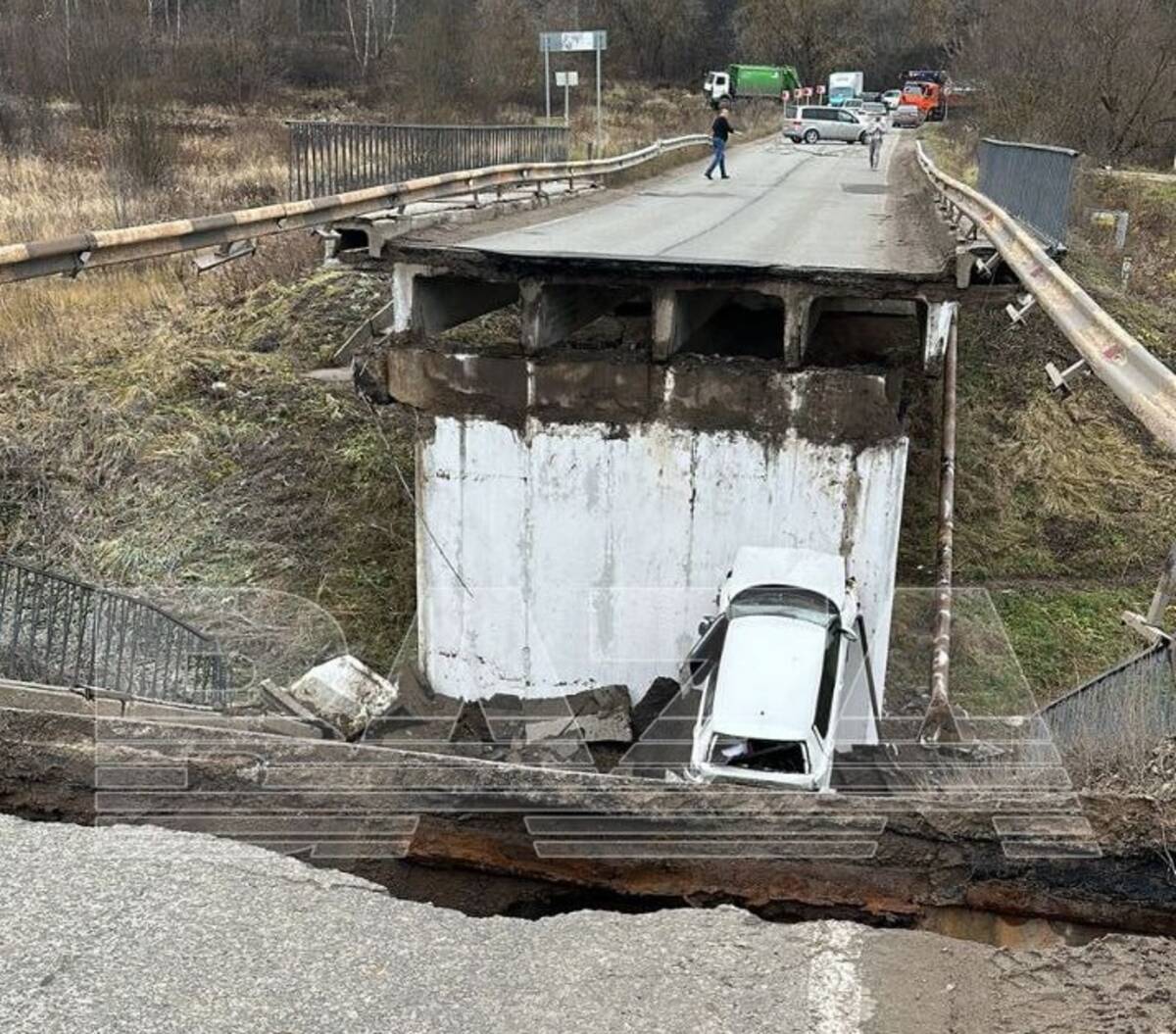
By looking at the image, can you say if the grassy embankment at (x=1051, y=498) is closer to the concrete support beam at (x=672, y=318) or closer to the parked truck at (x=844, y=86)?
the concrete support beam at (x=672, y=318)

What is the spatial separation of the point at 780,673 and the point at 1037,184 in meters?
6.66

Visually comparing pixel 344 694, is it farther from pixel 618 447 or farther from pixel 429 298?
pixel 429 298

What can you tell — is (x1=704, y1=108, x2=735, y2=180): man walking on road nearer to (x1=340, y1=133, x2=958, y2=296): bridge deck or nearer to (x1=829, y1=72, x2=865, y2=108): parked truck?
(x1=340, y1=133, x2=958, y2=296): bridge deck

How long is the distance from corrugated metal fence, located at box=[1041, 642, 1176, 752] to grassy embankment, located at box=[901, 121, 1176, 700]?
424 cm

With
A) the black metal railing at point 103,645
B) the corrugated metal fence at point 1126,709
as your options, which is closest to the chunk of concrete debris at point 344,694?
the black metal railing at point 103,645

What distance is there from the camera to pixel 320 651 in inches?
Answer: 405

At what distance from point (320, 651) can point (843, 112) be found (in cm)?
3963

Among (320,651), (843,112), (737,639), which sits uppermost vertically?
(843,112)

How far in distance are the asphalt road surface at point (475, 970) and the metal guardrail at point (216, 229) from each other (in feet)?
13.7

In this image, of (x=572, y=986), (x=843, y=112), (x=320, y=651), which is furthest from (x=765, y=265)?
(x=843, y=112)

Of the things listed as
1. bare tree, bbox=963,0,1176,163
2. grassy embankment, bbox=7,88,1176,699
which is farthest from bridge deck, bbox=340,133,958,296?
bare tree, bbox=963,0,1176,163

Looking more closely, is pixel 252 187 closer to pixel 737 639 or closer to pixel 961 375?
pixel 961 375

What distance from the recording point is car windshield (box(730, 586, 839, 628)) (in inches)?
334

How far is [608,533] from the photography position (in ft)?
35.5
